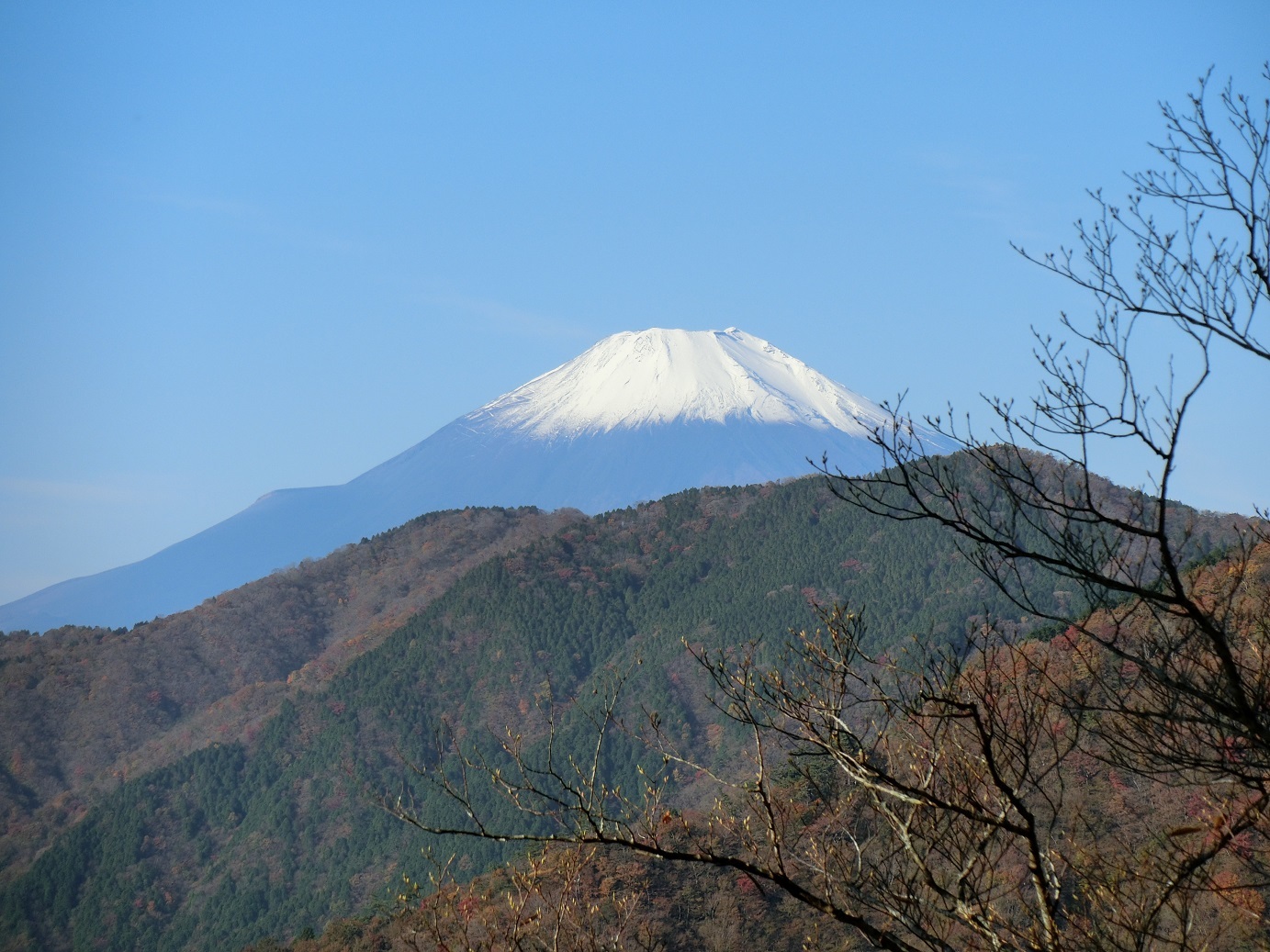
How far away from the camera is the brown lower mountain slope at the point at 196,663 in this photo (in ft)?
158

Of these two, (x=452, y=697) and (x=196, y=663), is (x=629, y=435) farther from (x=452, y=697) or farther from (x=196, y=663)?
(x=452, y=697)

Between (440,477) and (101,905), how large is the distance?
121985 millimetres

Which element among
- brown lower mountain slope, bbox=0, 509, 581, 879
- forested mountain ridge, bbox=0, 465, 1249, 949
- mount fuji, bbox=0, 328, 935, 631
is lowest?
forested mountain ridge, bbox=0, 465, 1249, 949

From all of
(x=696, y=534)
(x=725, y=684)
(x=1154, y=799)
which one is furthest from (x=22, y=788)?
(x=725, y=684)

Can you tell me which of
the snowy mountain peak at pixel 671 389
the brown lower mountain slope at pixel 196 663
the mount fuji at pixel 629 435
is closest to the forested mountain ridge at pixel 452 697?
the brown lower mountain slope at pixel 196 663

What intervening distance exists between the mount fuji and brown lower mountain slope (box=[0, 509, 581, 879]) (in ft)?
269

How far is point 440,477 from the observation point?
527ft

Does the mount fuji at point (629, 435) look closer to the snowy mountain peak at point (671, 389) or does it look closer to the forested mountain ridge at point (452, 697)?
the snowy mountain peak at point (671, 389)

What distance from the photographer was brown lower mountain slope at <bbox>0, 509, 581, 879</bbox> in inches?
1893

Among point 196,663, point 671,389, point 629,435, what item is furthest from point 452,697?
point 671,389

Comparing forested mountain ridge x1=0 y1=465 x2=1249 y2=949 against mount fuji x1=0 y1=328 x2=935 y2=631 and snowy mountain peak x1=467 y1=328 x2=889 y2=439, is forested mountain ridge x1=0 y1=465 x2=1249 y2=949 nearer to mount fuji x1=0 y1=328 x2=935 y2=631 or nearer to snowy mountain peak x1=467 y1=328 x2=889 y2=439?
mount fuji x1=0 y1=328 x2=935 y2=631

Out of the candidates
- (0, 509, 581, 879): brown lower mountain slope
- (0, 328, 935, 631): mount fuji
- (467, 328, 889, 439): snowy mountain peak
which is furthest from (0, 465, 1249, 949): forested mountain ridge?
(467, 328, 889, 439): snowy mountain peak

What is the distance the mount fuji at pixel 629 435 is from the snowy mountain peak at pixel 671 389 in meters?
0.18

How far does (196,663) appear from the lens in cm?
5600
